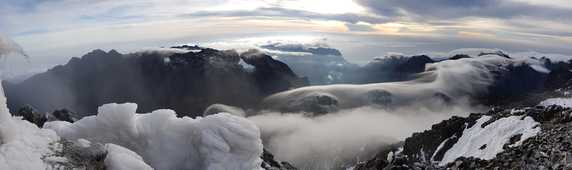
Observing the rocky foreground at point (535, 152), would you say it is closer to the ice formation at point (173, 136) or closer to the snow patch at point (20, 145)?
the ice formation at point (173, 136)

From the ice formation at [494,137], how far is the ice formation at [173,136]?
32.3 m

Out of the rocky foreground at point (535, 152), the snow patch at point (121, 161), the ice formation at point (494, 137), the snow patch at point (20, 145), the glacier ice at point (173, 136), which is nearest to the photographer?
the snow patch at point (20, 145)

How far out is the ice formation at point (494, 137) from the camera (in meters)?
78.4

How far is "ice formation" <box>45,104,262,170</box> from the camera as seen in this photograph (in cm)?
5397

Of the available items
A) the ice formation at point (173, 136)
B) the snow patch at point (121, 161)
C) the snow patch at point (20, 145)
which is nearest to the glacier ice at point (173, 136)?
the ice formation at point (173, 136)

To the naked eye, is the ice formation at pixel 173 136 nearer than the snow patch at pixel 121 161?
No

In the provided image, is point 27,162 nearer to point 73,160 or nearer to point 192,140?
point 73,160

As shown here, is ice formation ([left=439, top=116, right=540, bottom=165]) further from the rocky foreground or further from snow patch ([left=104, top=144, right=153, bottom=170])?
snow patch ([left=104, top=144, right=153, bottom=170])

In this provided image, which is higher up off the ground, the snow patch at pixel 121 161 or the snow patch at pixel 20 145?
the snow patch at pixel 20 145

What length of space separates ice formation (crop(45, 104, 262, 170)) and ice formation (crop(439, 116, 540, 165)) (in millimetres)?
32332

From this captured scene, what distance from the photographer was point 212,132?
5600 centimetres

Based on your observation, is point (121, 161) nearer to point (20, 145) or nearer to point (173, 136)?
point (20, 145)

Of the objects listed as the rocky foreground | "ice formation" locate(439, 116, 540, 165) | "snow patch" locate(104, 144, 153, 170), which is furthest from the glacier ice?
"ice formation" locate(439, 116, 540, 165)

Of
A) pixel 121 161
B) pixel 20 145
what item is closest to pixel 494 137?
pixel 121 161
